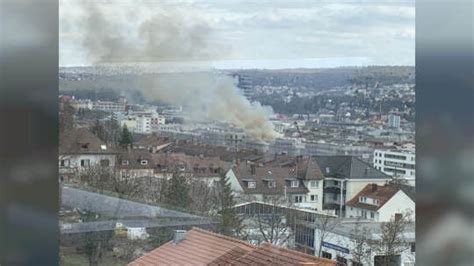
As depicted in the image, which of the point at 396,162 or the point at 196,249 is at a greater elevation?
the point at 396,162

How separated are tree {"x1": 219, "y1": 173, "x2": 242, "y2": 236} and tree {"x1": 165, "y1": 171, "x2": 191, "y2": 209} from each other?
7 centimetres

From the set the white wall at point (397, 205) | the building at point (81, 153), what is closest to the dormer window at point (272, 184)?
the white wall at point (397, 205)

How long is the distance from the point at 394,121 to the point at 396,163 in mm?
84

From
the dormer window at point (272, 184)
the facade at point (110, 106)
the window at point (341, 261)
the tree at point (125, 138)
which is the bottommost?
the window at point (341, 261)

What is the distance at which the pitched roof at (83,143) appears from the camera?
142 centimetres

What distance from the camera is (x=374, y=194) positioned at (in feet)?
4.51

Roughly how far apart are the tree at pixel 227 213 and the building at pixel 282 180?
0.01m

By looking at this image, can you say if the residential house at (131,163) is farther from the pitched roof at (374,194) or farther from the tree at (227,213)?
the pitched roof at (374,194)

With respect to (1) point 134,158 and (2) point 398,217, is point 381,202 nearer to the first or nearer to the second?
(2) point 398,217

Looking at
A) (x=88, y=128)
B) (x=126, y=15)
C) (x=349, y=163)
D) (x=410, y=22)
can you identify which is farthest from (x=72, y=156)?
(x=410, y=22)

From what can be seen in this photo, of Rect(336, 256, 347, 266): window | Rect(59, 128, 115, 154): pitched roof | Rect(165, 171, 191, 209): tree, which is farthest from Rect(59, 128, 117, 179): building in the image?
Rect(336, 256, 347, 266): window

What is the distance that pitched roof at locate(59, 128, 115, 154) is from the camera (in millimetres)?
1420

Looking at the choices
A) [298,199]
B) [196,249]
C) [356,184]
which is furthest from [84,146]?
[356,184]

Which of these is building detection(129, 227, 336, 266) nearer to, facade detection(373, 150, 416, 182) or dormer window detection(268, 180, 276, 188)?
dormer window detection(268, 180, 276, 188)
